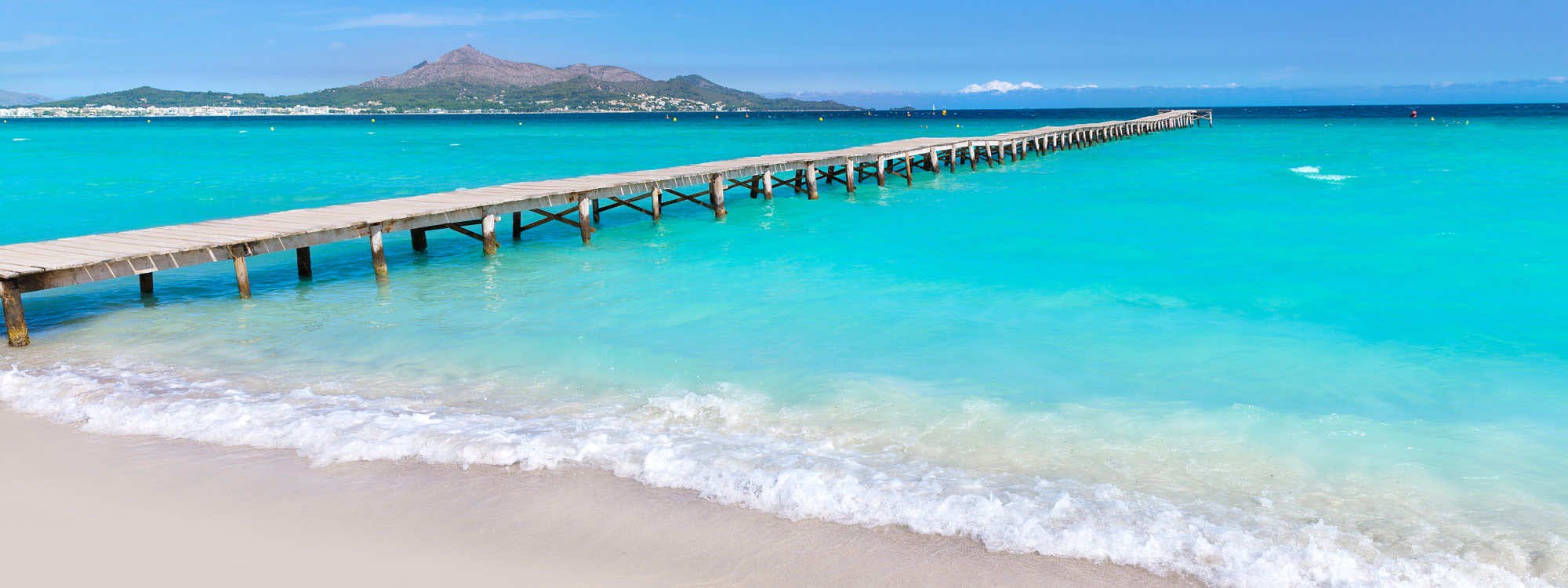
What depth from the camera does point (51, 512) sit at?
17.7 ft

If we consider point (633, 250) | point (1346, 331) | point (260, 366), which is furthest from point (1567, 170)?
point (260, 366)

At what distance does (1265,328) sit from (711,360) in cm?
580

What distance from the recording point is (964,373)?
28.3ft

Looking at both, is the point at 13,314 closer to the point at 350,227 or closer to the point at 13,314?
the point at 13,314

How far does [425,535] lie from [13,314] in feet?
22.8

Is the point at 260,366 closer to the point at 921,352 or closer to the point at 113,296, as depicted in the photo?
the point at 113,296

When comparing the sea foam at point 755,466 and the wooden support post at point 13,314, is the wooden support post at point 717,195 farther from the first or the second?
the sea foam at point 755,466

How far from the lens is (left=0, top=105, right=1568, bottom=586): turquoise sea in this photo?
5.51 metres

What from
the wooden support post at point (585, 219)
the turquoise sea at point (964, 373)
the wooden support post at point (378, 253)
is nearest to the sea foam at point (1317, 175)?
the turquoise sea at point (964, 373)

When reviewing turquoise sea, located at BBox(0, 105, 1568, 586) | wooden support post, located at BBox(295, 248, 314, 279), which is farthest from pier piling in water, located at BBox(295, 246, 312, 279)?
turquoise sea, located at BBox(0, 105, 1568, 586)

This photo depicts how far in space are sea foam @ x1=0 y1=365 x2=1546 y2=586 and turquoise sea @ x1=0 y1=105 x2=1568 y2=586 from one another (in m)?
0.03

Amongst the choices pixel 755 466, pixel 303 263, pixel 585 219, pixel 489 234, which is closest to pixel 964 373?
pixel 755 466

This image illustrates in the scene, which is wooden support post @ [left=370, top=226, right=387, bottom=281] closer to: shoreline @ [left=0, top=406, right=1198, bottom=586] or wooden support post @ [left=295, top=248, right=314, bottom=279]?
wooden support post @ [left=295, top=248, right=314, bottom=279]

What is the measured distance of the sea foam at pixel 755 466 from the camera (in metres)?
4.87
